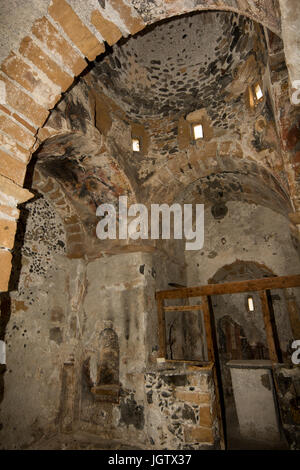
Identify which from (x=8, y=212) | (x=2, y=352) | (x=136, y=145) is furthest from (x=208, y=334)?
(x=136, y=145)

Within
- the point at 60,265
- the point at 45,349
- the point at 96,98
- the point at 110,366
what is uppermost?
the point at 96,98

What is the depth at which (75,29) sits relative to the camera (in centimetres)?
207

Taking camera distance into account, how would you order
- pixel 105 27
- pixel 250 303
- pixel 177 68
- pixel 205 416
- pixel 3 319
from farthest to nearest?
1. pixel 250 303
2. pixel 177 68
3. pixel 3 319
4. pixel 205 416
5. pixel 105 27

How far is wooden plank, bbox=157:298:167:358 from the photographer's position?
16.4 ft

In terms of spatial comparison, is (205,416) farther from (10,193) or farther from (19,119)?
(19,119)

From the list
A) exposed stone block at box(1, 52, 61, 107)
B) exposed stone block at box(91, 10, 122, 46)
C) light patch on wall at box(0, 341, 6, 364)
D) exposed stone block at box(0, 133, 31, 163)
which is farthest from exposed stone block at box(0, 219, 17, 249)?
light patch on wall at box(0, 341, 6, 364)

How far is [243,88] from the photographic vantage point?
5.04m

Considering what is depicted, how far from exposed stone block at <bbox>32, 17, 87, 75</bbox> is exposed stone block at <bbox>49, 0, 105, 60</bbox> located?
65 millimetres

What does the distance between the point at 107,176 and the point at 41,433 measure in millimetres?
4740

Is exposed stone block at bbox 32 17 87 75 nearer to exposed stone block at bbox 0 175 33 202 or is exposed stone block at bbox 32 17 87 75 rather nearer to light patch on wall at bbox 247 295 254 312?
exposed stone block at bbox 0 175 33 202

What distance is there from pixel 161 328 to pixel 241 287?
1765 mm
